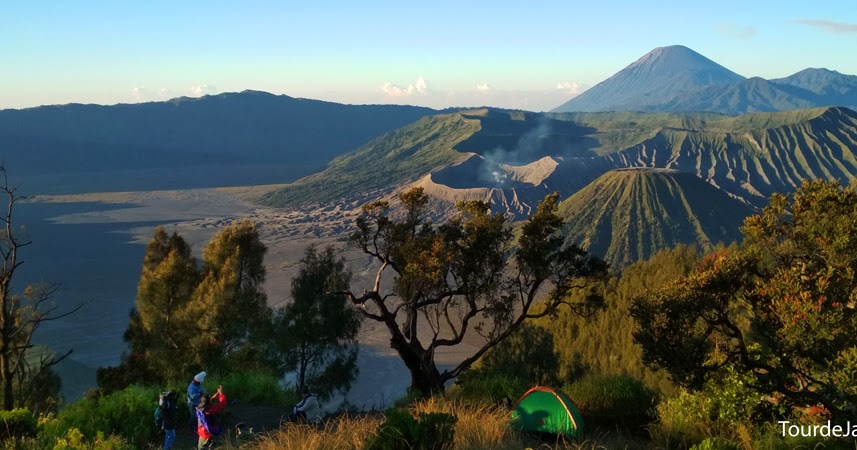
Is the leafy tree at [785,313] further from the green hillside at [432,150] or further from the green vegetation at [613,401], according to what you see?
the green hillside at [432,150]

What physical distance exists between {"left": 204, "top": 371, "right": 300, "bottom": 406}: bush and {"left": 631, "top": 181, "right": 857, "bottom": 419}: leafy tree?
962 cm

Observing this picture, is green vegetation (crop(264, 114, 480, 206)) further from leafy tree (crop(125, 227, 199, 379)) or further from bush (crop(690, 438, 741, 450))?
bush (crop(690, 438, 741, 450))

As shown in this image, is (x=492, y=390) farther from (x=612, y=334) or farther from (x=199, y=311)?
(x=612, y=334)

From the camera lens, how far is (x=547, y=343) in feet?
89.8

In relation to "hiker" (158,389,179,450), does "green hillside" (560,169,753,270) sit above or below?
below

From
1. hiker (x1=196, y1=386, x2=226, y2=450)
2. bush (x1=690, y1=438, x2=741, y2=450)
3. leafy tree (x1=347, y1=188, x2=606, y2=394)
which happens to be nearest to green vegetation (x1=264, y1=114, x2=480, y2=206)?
leafy tree (x1=347, y1=188, x2=606, y2=394)

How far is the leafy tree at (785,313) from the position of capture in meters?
7.16

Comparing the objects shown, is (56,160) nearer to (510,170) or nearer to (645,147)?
(510,170)

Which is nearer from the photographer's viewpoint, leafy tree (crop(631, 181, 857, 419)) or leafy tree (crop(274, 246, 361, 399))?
leafy tree (crop(631, 181, 857, 419))

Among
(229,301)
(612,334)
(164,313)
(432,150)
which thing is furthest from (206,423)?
(432,150)

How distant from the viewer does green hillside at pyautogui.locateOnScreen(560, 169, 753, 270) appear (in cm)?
6925

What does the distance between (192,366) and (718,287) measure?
17.5 metres

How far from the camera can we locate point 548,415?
9.41 meters

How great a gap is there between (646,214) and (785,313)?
70.0 metres
